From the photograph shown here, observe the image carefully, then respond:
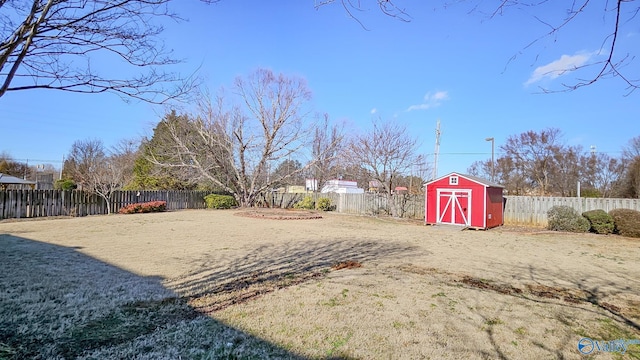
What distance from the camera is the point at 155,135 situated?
26.1m

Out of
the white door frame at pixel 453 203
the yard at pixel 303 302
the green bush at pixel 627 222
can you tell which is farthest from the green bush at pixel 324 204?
the green bush at pixel 627 222

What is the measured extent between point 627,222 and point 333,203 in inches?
583

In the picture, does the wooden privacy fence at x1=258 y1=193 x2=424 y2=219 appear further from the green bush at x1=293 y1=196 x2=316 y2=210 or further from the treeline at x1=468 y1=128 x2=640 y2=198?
the treeline at x1=468 y1=128 x2=640 y2=198

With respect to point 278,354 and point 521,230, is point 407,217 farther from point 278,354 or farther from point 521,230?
point 278,354

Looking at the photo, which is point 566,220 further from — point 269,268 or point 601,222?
point 269,268

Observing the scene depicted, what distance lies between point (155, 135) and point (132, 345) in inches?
1042

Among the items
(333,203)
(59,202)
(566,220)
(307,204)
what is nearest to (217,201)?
(307,204)

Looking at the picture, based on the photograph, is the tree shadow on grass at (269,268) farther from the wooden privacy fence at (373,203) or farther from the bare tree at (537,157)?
the bare tree at (537,157)

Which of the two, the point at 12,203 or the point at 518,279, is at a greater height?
the point at 12,203

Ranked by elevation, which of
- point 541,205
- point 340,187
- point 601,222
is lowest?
point 601,222

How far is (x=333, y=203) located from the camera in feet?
74.0

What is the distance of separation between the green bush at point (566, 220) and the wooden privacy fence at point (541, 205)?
3.26ft

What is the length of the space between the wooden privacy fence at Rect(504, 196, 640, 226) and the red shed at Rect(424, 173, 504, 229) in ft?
1.77

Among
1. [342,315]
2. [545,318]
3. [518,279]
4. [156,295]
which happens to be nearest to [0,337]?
[156,295]
